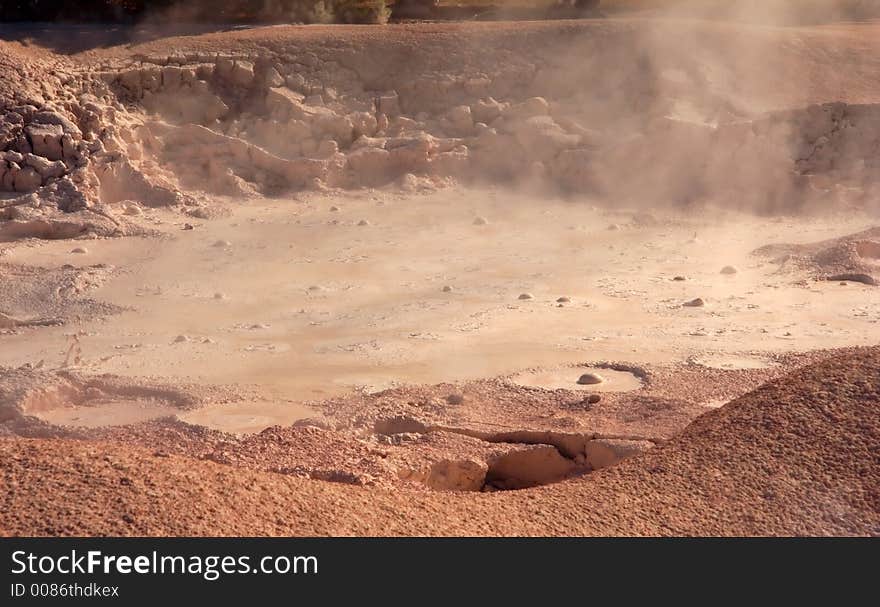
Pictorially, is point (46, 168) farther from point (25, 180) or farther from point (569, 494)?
point (569, 494)

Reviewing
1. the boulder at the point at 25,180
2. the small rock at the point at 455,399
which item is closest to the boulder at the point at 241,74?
the boulder at the point at 25,180

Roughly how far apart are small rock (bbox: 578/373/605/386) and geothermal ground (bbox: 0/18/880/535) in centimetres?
3


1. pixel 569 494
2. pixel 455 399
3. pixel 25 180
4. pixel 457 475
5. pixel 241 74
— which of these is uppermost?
pixel 569 494

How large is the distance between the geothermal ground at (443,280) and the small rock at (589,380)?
34 millimetres

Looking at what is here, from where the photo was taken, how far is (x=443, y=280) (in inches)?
407

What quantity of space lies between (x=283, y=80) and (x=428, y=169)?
2.29 m

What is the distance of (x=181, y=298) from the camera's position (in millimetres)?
9625

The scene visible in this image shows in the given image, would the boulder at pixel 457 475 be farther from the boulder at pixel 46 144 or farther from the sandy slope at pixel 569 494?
the boulder at pixel 46 144

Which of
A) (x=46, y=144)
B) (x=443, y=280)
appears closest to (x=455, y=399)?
(x=443, y=280)

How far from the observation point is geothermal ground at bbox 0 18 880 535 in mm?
4043

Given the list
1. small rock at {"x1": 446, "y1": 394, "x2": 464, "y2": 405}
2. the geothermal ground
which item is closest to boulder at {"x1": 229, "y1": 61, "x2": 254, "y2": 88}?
the geothermal ground

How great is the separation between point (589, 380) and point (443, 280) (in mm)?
3261

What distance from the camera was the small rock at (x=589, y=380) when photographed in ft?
23.8

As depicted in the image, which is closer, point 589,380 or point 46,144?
point 589,380
